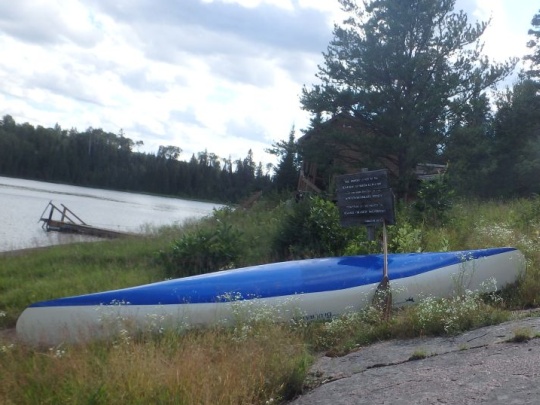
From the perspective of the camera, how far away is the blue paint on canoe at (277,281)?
836 cm

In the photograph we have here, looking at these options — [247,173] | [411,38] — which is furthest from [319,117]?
[247,173]

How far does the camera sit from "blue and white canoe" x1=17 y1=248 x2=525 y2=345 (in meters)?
7.90

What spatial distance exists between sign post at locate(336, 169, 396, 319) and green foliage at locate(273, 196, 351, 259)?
94.1 inches

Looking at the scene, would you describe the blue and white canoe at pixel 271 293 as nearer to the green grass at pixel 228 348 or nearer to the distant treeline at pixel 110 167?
the green grass at pixel 228 348

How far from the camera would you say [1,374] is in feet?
19.7

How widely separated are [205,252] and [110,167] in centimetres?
5113

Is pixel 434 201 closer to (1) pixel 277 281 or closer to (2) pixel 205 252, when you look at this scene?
(2) pixel 205 252

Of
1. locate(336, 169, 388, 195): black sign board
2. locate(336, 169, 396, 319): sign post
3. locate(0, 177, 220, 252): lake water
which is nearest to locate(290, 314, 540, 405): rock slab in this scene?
locate(336, 169, 396, 319): sign post

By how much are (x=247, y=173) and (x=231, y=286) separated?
53846mm

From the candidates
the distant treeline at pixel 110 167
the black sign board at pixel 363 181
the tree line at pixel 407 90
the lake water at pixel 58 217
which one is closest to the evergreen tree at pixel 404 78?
the tree line at pixel 407 90

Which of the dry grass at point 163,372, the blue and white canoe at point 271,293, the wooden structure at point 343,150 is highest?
the wooden structure at point 343,150

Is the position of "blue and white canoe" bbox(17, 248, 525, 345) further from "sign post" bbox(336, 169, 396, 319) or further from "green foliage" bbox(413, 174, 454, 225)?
"green foliage" bbox(413, 174, 454, 225)

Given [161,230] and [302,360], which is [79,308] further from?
[161,230]

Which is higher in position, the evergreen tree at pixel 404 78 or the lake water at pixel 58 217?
the evergreen tree at pixel 404 78
